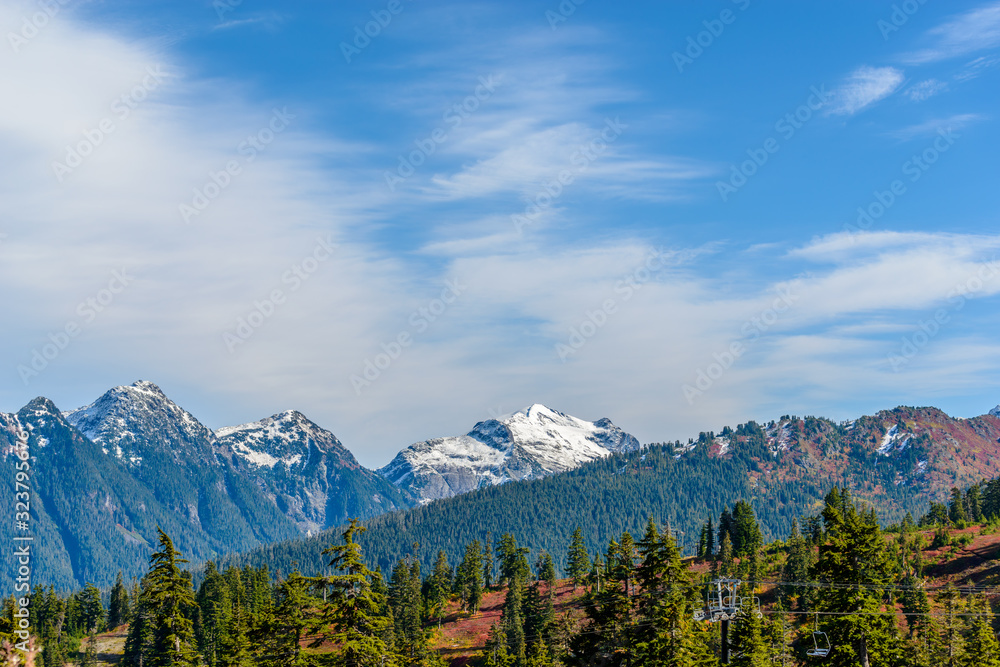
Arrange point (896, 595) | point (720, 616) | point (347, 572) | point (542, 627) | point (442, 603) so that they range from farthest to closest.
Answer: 1. point (442, 603)
2. point (896, 595)
3. point (542, 627)
4. point (720, 616)
5. point (347, 572)

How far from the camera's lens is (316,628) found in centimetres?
5191

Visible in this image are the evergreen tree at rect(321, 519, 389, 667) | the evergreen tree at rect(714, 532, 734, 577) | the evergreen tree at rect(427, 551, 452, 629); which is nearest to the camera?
the evergreen tree at rect(321, 519, 389, 667)

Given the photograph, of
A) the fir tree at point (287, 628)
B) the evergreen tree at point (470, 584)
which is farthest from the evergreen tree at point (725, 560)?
the fir tree at point (287, 628)

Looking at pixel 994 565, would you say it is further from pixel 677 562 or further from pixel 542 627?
pixel 677 562

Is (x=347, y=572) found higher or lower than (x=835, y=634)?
higher

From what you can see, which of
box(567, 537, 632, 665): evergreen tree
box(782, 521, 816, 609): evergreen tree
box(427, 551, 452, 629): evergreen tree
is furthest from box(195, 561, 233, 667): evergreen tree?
box(567, 537, 632, 665): evergreen tree

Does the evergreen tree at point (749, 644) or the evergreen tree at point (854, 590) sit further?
the evergreen tree at point (749, 644)

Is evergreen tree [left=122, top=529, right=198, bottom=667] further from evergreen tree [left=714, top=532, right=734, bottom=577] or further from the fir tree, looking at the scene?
evergreen tree [left=714, top=532, right=734, bottom=577]

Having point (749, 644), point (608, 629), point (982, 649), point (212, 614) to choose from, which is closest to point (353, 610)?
point (608, 629)

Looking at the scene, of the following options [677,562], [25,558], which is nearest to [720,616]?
[677,562]

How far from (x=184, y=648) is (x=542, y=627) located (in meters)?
72.2

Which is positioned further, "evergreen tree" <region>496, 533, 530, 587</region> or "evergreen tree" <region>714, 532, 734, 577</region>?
"evergreen tree" <region>496, 533, 530, 587</region>

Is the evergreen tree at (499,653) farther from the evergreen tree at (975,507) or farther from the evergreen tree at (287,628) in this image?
the evergreen tree at (975,507)

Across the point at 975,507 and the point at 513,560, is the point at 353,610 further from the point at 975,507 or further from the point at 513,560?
the point at 975,507
